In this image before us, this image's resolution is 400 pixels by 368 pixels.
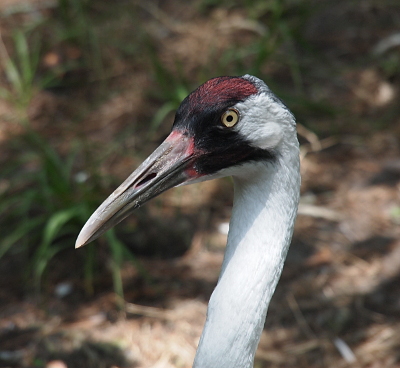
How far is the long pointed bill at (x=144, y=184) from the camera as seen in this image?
94.0 inches

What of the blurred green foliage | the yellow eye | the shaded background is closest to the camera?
the yellow eye

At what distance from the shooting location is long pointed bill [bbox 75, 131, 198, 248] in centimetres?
239

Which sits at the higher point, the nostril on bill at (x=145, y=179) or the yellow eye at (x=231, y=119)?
the yellow eye at (x=231, y=119)

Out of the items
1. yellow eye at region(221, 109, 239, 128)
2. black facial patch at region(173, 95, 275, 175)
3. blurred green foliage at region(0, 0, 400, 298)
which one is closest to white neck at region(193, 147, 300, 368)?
black facial patch at region(173, 95, 275, 175)

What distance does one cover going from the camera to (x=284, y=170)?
2.45 metres

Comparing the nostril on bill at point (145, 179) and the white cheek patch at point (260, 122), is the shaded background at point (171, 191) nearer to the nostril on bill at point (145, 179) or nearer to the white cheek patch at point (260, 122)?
the nostril on bill at point (145, 179)

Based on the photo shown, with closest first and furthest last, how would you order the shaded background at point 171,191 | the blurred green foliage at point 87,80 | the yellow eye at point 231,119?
the yellow eye at point 231,119
the shaded background at point 171,191
the blurred green foliage at point 87,80

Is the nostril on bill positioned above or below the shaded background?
above

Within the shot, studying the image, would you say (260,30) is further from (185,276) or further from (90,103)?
(185,276)

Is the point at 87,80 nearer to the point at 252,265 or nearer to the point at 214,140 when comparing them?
the point at 214,140

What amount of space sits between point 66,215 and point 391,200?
2.82 m

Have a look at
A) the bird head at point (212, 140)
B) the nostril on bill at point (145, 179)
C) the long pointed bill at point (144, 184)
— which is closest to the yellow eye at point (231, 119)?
the bird head at point (212, 140)

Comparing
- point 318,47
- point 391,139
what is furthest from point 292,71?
point 391,139

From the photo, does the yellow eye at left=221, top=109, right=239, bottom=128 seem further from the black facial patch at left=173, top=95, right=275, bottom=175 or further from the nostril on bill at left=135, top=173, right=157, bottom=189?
the nostril on bill at left=135, top=173, right=157, bottom=189
